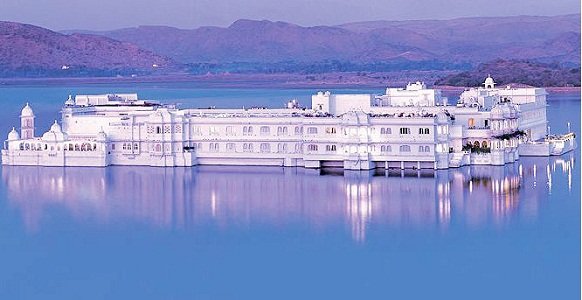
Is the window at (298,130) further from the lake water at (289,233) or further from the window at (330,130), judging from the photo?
the lake water at (289,233)

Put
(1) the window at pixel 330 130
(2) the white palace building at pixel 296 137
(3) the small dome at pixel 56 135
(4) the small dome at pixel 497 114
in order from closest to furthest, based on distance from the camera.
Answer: (2) the white palace building at pixel 296 137, (1) the window at pixel 330 130, (4) the small dome at pixel 497 114, (3) the small dome at pixel 56 135

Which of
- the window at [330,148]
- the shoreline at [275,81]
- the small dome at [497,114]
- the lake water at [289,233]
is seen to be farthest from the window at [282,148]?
the shoreline at [275,81]

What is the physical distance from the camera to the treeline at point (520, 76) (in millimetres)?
69919

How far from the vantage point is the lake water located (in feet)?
53.2

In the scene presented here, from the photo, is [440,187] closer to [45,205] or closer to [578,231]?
[578,231]

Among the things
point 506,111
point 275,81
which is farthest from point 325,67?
point 506,111

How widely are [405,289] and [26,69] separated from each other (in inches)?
4478

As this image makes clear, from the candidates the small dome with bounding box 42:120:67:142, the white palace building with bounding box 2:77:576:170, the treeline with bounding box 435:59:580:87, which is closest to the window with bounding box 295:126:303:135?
the white palace building with bounding box 2:77:576:170

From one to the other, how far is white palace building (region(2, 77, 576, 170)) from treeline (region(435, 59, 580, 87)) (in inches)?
1564

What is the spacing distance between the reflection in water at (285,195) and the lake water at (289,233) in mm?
34

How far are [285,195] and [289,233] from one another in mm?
3633

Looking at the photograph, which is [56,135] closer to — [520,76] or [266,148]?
[266,148]

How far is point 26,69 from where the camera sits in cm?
12656

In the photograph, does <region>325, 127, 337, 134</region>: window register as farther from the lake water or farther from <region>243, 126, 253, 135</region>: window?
<region>243, 126, 253, 135</region>: window
